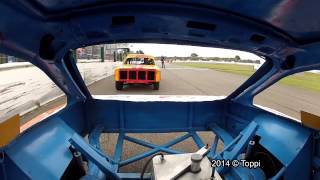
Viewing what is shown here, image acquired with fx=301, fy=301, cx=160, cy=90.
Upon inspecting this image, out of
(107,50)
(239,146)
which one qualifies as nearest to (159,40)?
(239,146)

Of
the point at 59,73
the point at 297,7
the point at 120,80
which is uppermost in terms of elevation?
the point at 297,7

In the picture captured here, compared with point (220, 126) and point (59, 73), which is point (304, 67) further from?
point (59, 73)

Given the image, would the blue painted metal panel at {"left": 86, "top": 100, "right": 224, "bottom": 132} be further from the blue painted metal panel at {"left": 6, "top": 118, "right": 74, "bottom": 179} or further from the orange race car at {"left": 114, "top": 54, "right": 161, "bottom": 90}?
the orange race car at {"left": 114, "top": 54, "right": 161, "bottom": 90}

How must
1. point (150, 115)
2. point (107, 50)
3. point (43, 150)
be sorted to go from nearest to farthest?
point (43, 150) → point (150, 115) → point (107, 50)

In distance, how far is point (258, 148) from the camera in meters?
2.80

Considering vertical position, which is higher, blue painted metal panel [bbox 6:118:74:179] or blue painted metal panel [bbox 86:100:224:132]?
blue painted metal panel [bbox 6:118:74:179]

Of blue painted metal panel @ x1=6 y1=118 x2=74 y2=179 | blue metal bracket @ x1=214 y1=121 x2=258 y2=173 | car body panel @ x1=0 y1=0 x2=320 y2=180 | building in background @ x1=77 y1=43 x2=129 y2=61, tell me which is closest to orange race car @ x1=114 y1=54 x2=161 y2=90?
building in background @ x1=77 y1=43 x2=129 y2=61

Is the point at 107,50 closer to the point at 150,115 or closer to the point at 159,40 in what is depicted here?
the point at 150,115

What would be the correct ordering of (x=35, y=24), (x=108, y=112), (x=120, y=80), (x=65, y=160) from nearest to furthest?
(x=35, y=24) → (x=65, y=160) → (x=108, y=112) → (x=120, y=80)

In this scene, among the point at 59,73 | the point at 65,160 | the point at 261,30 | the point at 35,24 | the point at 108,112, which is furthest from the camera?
the point at 108,112

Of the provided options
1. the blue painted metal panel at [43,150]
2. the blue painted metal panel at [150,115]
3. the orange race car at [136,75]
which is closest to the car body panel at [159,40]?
the blue painted metal panel at [43,150]

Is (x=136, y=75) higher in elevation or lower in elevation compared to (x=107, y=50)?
lower

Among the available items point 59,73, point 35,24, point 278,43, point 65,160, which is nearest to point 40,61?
point 59,73

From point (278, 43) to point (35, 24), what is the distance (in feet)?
5.38
